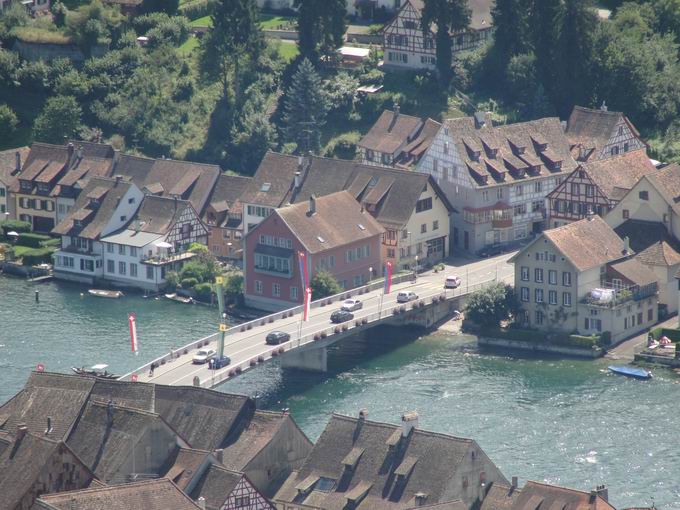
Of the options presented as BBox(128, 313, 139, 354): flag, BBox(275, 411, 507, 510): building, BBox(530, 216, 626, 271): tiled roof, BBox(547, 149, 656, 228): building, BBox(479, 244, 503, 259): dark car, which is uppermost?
BBox(547, 149, 656, 228): building

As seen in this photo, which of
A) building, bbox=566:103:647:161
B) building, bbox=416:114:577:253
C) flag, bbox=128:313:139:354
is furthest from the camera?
building, bbox=566:103:647:161

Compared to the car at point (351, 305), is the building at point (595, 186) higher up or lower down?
higher up

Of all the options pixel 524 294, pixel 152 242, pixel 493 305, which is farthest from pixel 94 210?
pixel 524 294

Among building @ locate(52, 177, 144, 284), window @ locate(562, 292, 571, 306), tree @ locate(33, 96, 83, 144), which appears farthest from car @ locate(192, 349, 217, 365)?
tree @ locate(33, 96, 83, 144)

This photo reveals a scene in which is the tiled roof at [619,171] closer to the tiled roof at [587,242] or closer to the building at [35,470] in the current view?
the tiled roof at [587,242]

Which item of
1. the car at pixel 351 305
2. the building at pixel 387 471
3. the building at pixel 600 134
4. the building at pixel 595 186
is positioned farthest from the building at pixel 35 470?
the building at pixel 600 134

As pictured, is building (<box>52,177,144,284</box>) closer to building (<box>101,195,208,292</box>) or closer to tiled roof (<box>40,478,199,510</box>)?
building (<box>101,195,208,292</box>)
